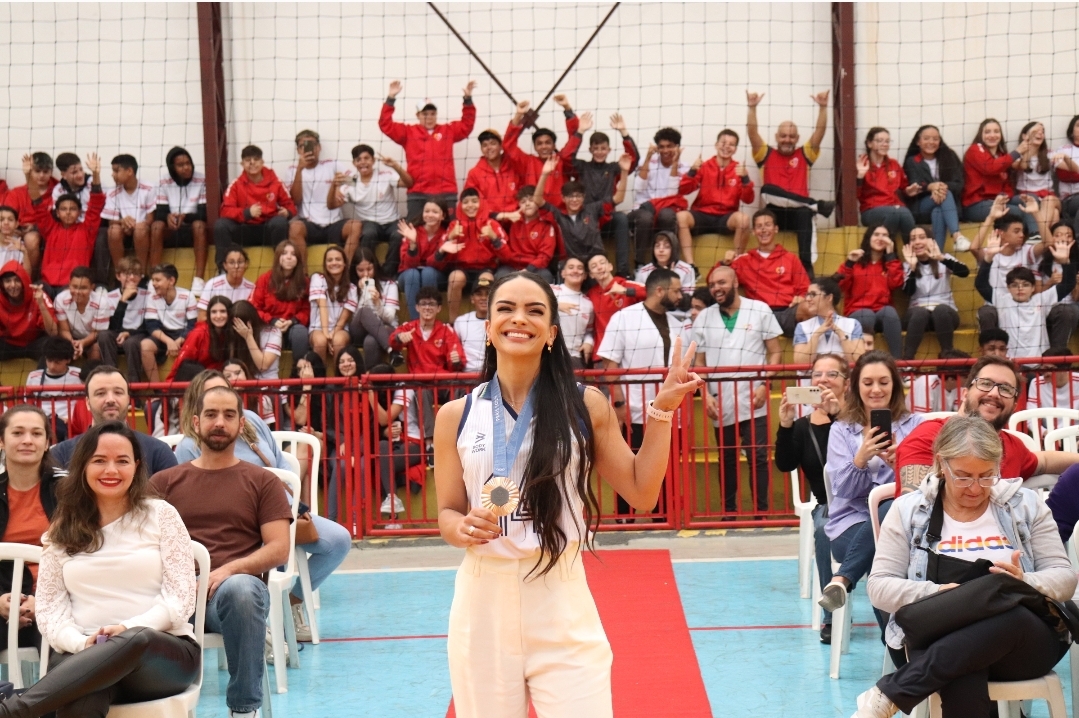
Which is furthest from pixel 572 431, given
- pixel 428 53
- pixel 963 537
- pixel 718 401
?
pixel 428 53

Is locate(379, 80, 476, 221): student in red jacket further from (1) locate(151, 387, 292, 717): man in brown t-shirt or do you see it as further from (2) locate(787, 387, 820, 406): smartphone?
(1) locate(151, 387, 292, 717): man in brown t-shirt

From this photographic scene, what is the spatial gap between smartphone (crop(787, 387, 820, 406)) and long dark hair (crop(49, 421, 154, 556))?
293 centimetres

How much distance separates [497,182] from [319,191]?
1.81m

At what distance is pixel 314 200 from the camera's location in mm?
11711

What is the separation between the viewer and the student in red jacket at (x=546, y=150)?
1096 centimetres

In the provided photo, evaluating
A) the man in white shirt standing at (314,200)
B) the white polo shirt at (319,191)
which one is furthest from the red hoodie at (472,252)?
the white polo shirt at (319,191)

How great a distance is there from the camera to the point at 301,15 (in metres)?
12.2

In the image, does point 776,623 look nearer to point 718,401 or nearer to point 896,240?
point 718,401

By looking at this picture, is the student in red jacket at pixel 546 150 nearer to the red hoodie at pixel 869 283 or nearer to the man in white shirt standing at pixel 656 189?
the man in white shirt standing at pixel 656 189

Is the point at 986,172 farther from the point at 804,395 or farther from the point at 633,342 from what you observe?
the point at 804,395

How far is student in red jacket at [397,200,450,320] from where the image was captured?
10328mm

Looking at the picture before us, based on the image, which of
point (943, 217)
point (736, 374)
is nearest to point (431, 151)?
point (736, 374)

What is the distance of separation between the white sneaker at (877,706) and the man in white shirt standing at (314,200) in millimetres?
7896

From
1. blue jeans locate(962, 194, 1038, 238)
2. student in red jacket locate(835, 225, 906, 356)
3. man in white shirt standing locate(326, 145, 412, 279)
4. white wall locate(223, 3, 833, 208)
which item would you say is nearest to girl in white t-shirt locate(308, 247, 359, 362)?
man in white shirt standing locate(326, 145, 412, 279)
